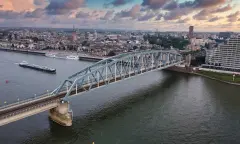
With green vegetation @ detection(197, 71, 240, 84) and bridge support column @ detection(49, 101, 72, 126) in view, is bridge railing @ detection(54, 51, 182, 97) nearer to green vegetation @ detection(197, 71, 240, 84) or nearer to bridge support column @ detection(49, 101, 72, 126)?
bridge support column @ detection(49, 101, 72, 126)

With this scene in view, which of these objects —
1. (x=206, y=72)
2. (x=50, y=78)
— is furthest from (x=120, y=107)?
(x=206, y=72)

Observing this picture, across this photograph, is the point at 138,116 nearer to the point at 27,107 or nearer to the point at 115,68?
the point at 115,68

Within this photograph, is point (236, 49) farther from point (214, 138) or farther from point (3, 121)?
point (3, 121)

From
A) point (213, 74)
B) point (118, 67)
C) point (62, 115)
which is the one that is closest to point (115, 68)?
point (62, 115)

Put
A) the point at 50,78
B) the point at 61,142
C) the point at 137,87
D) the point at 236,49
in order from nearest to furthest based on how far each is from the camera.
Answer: the point at 61,142 < the point at 137,87 < the point at 50,78 < the point at 236,49

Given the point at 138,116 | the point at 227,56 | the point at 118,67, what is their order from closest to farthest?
1. the point at 138,116
2. the point at 118,67
3. the point at 227,56

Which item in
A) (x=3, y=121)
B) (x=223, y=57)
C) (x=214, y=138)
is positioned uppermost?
(x=223, y=57)
